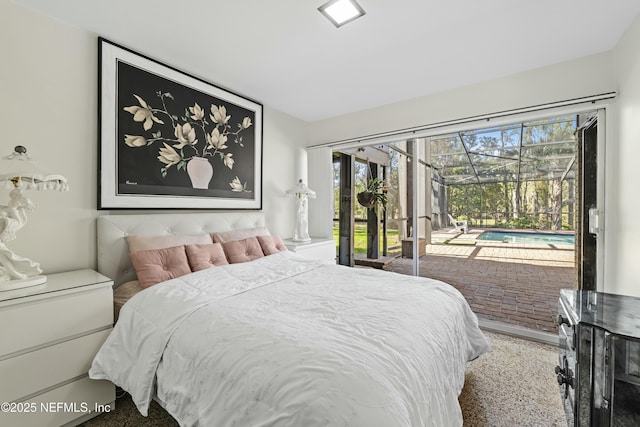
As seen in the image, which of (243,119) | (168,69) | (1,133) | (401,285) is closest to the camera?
(1,133)

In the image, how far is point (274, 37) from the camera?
2.12m

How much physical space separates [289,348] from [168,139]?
2239 mm

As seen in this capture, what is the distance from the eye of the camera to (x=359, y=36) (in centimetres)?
209

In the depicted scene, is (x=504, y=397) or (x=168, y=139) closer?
(x=504, y=397)

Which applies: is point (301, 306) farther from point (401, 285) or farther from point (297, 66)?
point (297, 66)

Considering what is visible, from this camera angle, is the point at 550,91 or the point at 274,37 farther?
the point at 550,91

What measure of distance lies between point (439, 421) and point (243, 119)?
10.3 ft

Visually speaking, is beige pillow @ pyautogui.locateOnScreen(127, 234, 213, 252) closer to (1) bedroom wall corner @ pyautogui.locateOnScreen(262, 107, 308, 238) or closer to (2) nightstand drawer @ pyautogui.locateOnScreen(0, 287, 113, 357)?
(2) nightstand drawer @ pyautogui.locateOnScreen(0, 287, 113, 357)

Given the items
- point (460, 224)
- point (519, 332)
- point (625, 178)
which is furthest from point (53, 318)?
point (460, 224)

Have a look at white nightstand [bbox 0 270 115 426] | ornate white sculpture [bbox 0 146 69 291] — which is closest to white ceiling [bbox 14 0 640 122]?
ornate white sculpture [bbox 0 146 69 291]

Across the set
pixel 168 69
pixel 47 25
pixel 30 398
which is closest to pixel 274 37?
pixel 168 69

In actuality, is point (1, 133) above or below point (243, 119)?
below

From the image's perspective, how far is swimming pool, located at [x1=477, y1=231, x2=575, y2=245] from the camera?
3.07m

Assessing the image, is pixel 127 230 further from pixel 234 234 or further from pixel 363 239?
pixel 363 239
